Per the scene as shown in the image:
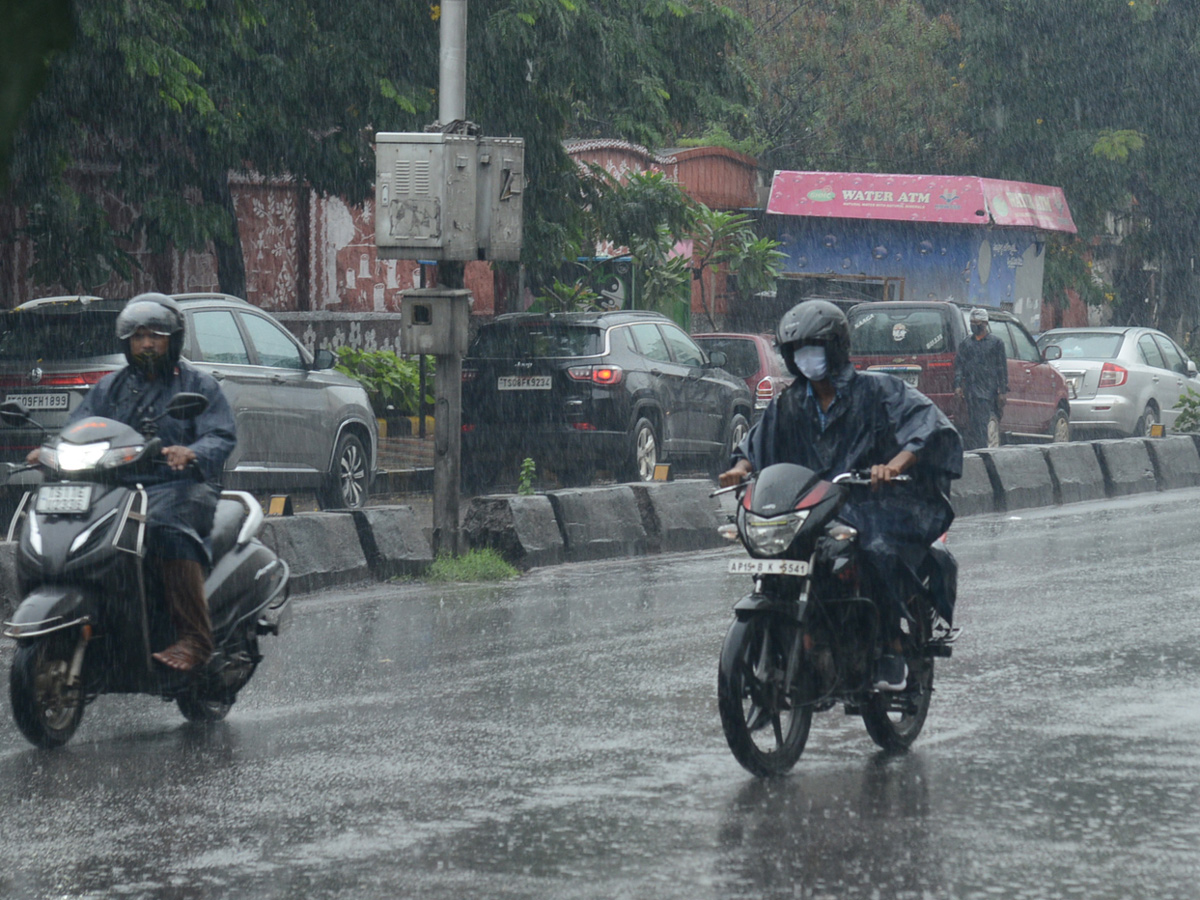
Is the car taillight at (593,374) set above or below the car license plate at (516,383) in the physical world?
above

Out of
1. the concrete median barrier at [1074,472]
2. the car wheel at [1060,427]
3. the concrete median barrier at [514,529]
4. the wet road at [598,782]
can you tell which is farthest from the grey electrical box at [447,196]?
the car wheel at [1060,427]

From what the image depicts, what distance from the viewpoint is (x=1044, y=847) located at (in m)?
4.63

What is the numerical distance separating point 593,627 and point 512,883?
4861 millimetres

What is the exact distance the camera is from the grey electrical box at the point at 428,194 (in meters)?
10.9

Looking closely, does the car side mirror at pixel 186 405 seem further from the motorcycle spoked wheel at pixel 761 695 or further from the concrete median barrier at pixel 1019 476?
the concrete median barrier at pixel 1019 476

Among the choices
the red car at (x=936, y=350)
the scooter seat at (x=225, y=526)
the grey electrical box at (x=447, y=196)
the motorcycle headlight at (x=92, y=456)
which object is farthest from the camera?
the red car at (x=936, y=350)

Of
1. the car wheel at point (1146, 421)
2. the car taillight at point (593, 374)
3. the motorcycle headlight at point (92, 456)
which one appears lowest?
the car wheel at point (1146, 421)

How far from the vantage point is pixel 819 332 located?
568cm

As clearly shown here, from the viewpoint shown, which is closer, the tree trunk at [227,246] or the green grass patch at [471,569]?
the green grass patch at [471,569]

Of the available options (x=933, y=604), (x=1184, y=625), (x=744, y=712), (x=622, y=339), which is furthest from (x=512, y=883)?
(x=622, y=339)

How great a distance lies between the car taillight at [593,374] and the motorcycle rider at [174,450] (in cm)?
997

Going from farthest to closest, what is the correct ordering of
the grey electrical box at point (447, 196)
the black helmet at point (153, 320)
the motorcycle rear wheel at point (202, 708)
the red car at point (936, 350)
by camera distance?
the red car at point (936, 350) < the grey electrical box at point (447, 196) < the motorcycle rear wheel at point (202, 708) < the black helmet at point (153, 320)

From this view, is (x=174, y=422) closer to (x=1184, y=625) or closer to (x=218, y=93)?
(x=1184, y=625)

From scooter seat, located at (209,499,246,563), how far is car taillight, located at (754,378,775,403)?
14224mm
